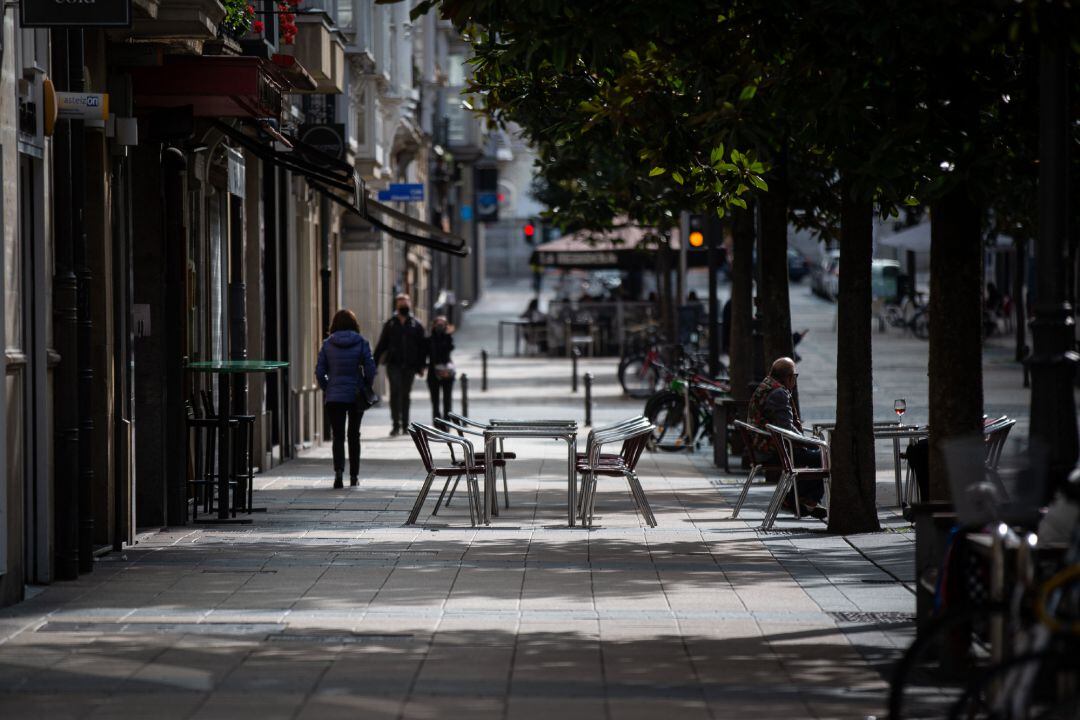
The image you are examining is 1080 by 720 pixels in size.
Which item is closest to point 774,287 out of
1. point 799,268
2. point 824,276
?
point 824,276

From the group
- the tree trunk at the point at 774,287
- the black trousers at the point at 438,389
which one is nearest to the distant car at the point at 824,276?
the black trousers at the point at 438,389

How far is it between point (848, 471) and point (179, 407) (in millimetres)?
4957

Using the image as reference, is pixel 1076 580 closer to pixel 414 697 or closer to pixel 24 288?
pixel 414 697

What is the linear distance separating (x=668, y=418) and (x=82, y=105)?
13.1 metres

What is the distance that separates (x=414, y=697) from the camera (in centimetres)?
749

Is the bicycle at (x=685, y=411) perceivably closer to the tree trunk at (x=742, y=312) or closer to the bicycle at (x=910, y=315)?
the tree trunk at (x=742, y=312)

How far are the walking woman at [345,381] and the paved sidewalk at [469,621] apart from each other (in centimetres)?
214

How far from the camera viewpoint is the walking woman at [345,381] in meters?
18.0

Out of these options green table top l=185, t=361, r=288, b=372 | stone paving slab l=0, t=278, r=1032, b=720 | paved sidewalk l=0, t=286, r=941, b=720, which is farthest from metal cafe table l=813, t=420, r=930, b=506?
green table top l=185, t=361, r=288, b=372

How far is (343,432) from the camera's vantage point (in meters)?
18.2

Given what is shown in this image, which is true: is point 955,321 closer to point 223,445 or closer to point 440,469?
point 440,469

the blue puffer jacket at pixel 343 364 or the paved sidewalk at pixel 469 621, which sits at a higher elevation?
the blue puffer jacket at pixel 343 364

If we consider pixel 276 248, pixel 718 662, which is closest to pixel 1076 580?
pixel 718 662

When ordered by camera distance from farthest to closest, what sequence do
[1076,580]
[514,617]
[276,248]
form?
[276,248], [514,617], [1076,580]
